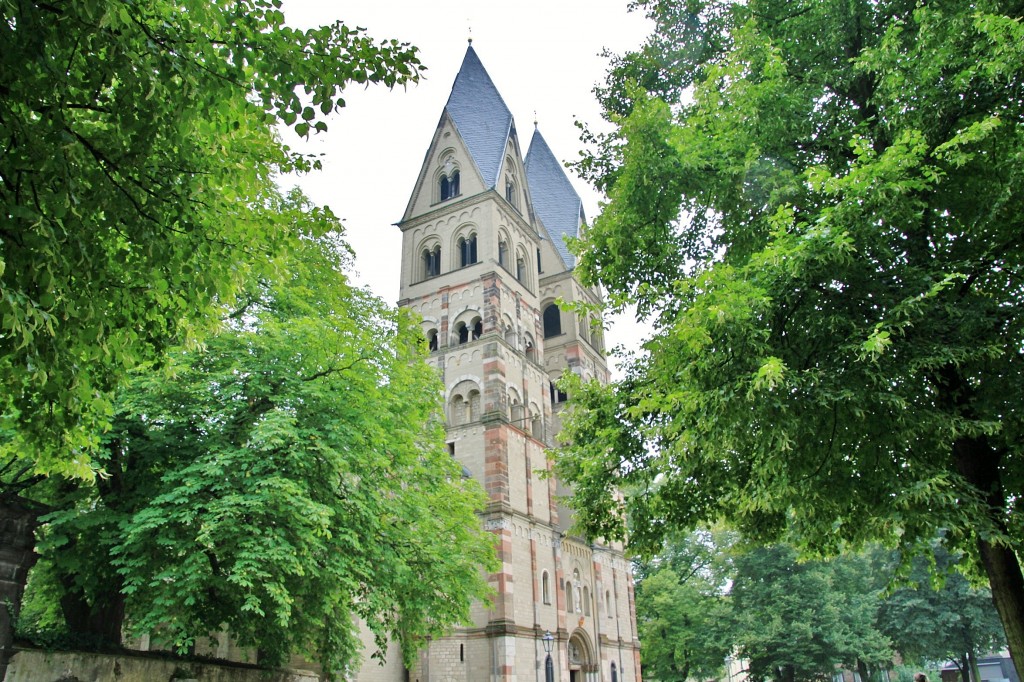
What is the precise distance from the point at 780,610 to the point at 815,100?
104 feet

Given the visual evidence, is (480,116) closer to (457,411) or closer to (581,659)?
(457,411)

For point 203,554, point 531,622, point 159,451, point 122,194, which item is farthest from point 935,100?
point 531,622

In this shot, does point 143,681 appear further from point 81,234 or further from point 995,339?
point 995,339

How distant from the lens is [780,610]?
36.7 metres

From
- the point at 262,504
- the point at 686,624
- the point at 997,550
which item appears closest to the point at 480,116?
the point at 686,624

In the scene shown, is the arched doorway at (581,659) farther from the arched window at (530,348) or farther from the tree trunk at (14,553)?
the tree trunk at (14,553)

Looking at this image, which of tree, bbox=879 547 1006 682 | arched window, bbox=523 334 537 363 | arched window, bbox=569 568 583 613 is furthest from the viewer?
tree, bbox=879 547 1006 682

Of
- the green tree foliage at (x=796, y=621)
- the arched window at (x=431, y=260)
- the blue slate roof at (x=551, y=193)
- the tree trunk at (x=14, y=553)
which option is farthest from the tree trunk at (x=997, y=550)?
the blue slate roof at (x=551, y=193)

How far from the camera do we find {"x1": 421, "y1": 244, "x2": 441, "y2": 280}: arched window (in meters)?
36.6


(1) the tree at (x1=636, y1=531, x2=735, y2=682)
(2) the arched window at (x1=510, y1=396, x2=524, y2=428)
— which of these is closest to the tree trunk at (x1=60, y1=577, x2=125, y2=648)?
(2) the arched window at (x1=510, y1=396, x2=524, y2=428)

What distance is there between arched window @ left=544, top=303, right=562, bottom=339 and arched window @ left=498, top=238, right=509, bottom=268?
5838 mm

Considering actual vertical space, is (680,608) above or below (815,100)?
below

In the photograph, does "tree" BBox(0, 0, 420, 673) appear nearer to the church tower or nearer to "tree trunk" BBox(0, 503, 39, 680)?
"tree trunk" BBox(0, 503, 39, 680)

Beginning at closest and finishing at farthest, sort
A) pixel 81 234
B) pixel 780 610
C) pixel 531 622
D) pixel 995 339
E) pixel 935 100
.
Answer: pixel 81 234 < pixel 995 339 < pixel 935 100 < pixel 531 622 < pixel 780 610
